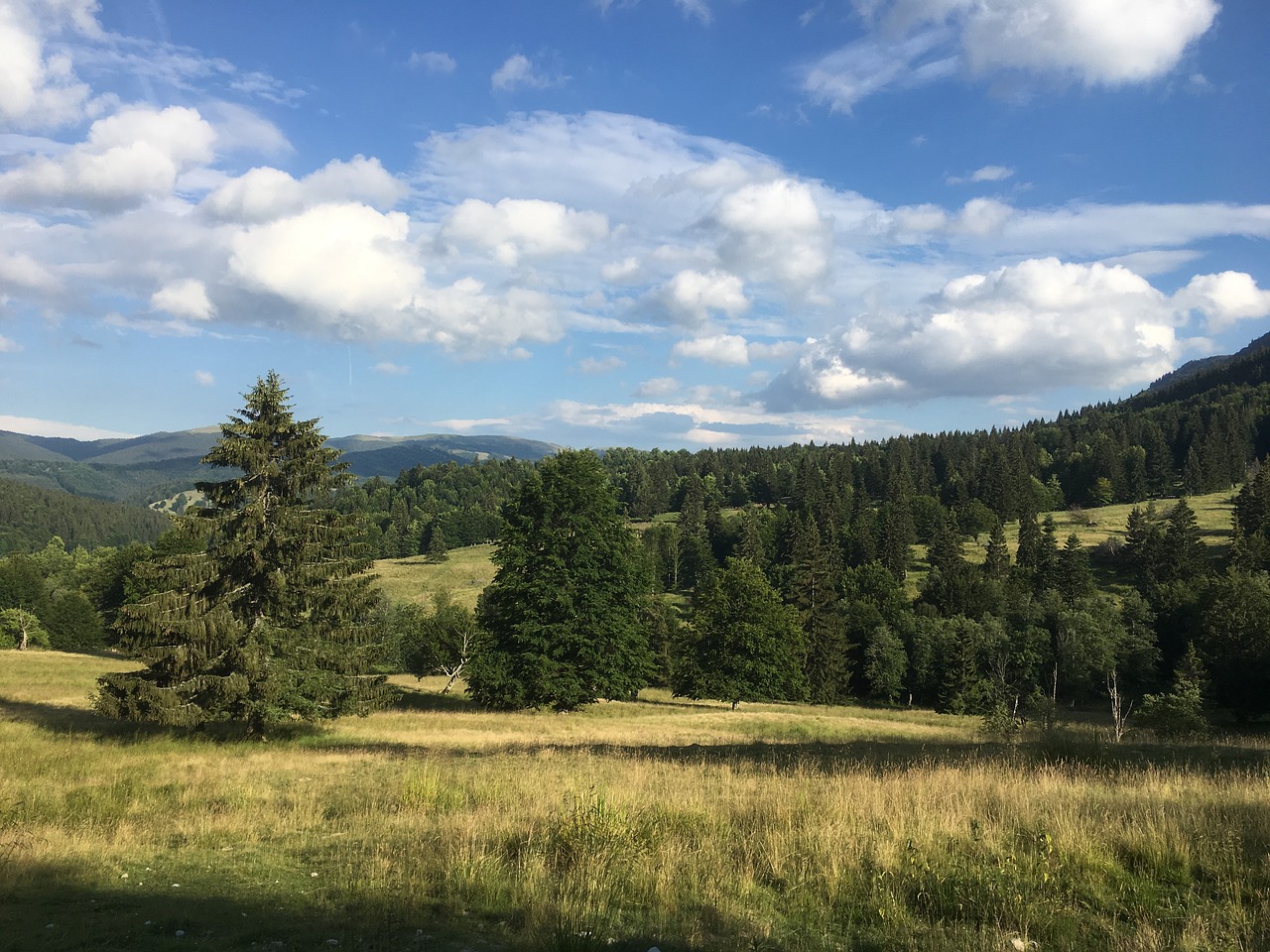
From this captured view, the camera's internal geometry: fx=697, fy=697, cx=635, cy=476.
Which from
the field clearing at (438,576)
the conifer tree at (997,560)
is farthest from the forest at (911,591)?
the field clearing at (438,576)

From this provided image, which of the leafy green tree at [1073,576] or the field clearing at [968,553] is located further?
the field clearing at [968,553]

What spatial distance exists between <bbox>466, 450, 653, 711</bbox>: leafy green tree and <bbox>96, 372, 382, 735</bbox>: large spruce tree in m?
13.0

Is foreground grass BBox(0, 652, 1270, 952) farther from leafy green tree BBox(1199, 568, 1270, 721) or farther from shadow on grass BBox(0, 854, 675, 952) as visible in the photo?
leafy green tree BBox(1199, 568, 1270, 721)

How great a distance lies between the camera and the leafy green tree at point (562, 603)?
34.8m

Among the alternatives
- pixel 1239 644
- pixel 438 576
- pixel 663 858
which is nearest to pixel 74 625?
pixel 438 576

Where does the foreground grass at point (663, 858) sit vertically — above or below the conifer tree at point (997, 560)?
above

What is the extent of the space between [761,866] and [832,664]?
6951 cm

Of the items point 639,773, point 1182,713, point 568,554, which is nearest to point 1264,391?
point 1182,713

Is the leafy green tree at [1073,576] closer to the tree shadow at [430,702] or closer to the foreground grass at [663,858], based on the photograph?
the tree shadow at [430,702]

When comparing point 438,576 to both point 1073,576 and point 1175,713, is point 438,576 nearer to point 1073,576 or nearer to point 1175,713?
point 1073,576

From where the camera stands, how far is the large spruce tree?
1916 cm

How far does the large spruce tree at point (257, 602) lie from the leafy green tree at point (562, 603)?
12968 mm

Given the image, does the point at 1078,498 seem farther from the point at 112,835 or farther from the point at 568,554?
the point at 112,835

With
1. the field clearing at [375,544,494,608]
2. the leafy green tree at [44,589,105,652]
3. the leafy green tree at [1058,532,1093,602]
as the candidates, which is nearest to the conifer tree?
the leafy green tree at [1058,532,1093,602]
